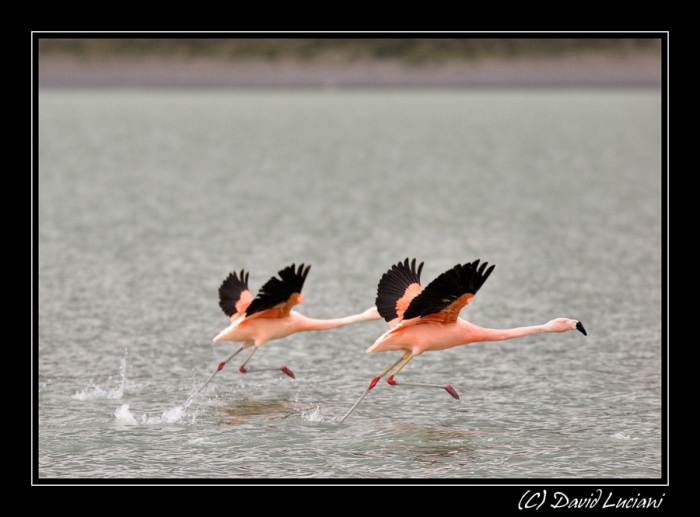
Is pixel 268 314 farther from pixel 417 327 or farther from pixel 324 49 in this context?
pixel 324 49

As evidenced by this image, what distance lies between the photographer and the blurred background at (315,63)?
3873 inches

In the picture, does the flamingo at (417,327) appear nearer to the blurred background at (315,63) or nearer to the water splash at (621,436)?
the water splash at (621,436)

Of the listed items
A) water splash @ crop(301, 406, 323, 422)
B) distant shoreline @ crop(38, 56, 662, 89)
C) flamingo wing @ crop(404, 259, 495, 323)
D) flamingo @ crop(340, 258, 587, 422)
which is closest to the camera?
flamingo wing @ crop(404, 259, 495, 323)

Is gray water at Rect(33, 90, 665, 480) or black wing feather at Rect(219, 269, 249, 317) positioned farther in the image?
black wing feather at Rect(219, 269, 249, 317)

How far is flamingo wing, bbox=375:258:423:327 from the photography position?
53.5 ft

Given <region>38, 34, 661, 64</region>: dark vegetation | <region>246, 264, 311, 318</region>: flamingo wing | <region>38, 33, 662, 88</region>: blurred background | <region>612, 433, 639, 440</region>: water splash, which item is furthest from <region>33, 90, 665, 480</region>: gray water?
<region>38, 34, 661, 64</region>: dark vegetation

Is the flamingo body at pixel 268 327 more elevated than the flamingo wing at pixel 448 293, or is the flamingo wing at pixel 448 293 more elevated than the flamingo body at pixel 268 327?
the flamingo wing at pixel 448 293

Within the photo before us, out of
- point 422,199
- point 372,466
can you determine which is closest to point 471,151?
point 422,199

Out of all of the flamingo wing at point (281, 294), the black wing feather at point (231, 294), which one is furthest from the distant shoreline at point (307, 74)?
the flamingo wing at point (281, 294)

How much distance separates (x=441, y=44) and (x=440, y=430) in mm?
86880

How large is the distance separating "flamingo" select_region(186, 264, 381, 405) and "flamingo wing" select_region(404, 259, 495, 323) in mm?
1493

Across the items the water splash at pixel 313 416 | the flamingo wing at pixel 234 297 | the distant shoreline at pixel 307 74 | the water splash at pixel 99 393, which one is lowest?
the water splash at pixel 313 416

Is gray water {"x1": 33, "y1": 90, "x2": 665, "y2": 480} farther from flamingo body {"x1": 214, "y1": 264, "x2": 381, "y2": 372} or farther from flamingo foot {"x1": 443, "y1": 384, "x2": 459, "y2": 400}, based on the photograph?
flamingo body {"x1": 214, "y1": 264, "x2": 381, "y2": 372}

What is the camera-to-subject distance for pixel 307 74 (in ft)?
331
